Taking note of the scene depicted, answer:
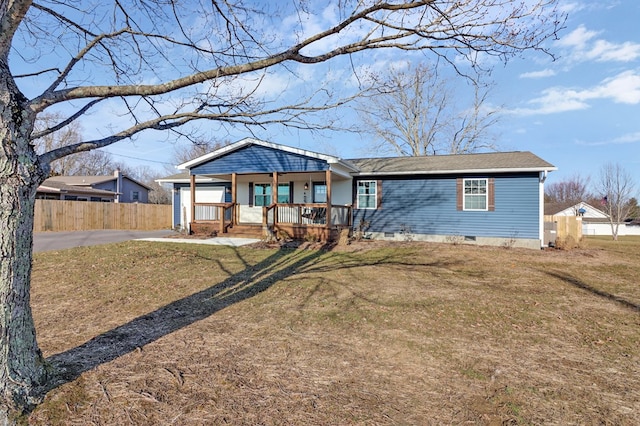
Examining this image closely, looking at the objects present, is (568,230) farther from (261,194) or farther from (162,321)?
(162,321)

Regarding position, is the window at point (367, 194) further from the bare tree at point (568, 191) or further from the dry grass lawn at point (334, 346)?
Answer: the bare tree at point (568, 191)

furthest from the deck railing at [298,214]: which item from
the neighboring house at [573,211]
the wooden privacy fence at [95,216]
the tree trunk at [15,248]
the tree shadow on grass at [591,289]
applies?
the neighboring house at [573,211]

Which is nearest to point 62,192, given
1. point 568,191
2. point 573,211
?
point 573,211

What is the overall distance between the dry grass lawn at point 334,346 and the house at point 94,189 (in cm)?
1913

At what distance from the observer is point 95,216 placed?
20.9m

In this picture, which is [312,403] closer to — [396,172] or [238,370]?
[238,370]

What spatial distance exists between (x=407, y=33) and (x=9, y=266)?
3.83 metres

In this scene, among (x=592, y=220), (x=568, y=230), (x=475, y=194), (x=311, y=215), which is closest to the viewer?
(x=475, y=194)

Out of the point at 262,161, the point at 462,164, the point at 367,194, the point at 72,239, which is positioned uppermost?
the point at 262,161

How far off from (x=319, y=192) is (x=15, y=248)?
1371 centimetres

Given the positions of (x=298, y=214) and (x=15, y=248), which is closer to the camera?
(x=15, y=248)

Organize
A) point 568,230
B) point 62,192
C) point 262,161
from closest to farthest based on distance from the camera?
point 568,230
point 262,161
point 62,192

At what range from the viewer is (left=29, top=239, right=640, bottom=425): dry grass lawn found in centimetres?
250

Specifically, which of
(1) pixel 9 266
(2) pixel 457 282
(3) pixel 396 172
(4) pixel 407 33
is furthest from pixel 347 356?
(3) pixel 396 172
